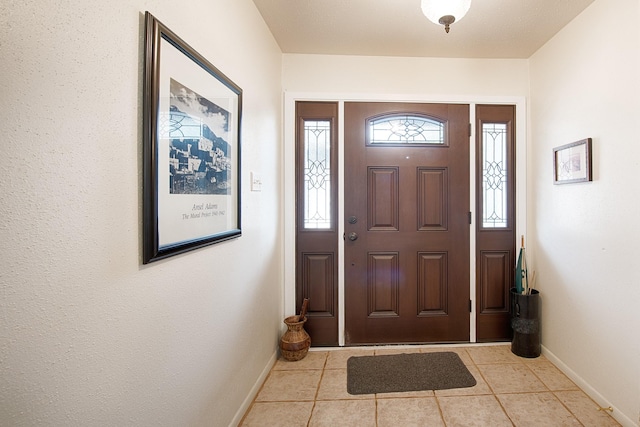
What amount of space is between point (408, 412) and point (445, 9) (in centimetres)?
218

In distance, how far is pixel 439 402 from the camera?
168cm

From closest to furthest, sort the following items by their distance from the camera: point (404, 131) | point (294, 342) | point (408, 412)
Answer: point (408, 412) → point (294, 342) → point (404, 131)

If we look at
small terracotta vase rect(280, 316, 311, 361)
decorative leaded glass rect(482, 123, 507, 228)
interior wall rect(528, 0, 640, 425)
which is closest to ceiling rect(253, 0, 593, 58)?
interior wall rect(528, 0, 640, 425)

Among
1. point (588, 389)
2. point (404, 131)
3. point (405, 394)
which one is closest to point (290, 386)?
point (405, 394)

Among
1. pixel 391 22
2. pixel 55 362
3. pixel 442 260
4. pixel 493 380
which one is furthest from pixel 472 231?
pixel 55 362

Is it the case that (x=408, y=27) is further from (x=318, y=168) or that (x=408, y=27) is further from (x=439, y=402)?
(x=439, y=402)

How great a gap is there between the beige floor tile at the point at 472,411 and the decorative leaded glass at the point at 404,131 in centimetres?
185

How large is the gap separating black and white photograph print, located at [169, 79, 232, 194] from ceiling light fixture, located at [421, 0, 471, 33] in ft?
3.76

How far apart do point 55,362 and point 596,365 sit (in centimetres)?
262

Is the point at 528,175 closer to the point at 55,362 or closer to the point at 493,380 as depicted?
the point at 493,380

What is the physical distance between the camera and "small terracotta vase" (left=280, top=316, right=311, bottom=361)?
213cm

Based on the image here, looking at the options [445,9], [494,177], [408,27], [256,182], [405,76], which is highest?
[408,27]

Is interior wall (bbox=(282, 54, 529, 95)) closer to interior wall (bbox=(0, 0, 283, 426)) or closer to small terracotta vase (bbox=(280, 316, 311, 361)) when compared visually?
interior wall (bbox=(0, 0, 283, 426))

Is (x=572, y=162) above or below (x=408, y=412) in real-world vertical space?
above
